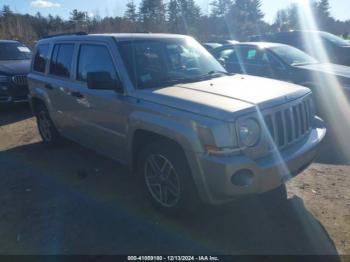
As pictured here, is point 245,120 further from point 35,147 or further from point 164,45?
point 35,147

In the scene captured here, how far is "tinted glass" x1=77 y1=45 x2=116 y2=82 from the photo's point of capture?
14.1 feet

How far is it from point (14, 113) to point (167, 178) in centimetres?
767

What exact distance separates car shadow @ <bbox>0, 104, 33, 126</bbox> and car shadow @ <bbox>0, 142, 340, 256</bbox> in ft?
14.4

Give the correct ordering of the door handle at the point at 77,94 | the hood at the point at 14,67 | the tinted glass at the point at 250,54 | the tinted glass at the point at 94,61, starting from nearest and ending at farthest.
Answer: the tinted glass at the point at 94,61
the door handle at the point at 77,94
the tinted glass at the point at 250,54
the hood at the point at 14,67

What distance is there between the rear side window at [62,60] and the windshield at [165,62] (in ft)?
4.22

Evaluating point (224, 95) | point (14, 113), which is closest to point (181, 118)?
point (224, 95)

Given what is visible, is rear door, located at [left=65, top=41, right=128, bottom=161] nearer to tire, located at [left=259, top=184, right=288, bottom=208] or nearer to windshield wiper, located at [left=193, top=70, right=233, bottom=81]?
windshield wiper, located at [left=193, top=70, right=233, bottom=81]

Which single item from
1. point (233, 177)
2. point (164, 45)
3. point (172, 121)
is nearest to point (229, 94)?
point (172, 121)

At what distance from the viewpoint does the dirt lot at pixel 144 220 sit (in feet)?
11.1

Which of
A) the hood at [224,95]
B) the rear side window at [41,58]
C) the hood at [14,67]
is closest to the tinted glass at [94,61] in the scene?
the hood at [224,95]

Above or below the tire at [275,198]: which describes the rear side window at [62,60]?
above

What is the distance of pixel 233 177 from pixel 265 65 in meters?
5.27

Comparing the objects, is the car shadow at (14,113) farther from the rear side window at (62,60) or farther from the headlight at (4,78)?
the rear side window at (62,60)

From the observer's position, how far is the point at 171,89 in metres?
3.81
